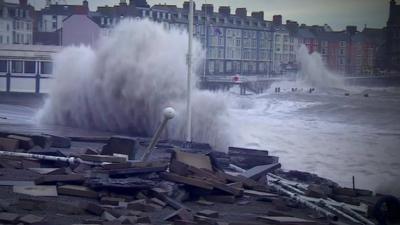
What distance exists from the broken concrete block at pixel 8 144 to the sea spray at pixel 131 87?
15.2 ft

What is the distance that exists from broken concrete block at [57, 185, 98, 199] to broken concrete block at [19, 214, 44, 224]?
3.33 ft

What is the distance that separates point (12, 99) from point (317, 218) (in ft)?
43.3

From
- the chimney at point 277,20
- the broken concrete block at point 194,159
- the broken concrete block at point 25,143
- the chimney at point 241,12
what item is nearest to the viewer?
the broken concrete block at point 194,159

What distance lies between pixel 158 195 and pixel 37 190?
1.11 metres

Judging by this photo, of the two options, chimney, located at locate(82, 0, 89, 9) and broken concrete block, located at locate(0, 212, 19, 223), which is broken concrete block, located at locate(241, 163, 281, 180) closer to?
broken concrete block, located at locate(0, 212, 19, 223)

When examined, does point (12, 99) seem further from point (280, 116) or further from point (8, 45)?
point (280, 116)

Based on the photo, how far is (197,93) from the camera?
1288 cm

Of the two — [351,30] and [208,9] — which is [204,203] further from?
[208,9]

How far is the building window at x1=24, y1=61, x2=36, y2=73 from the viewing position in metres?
16.6

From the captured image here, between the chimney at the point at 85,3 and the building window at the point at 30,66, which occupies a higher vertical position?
the chimney at the point at 85,3

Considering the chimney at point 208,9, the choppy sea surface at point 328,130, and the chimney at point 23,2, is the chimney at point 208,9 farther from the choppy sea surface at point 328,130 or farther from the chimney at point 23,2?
the chimney at point 23,2

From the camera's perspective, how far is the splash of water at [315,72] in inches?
424

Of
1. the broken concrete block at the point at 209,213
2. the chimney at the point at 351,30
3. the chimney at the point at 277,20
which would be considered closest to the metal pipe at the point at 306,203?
the broken concrete block at the point at 209,213

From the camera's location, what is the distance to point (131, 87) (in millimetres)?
13695
